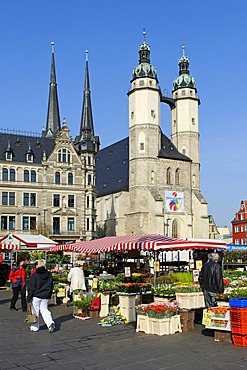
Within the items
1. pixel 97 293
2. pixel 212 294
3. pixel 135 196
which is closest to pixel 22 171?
pixel 135 196

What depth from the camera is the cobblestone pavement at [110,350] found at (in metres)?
8.34

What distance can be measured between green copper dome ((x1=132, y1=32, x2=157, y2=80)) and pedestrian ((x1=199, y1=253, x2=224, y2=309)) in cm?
5986

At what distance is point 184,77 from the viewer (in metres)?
76.7

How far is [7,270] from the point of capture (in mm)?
27984

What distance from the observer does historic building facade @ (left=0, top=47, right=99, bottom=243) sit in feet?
177

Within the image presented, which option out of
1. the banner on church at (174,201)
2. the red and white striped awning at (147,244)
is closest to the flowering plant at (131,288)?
the red and white striped awning at (147,244)

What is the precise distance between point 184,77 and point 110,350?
70.9 metres

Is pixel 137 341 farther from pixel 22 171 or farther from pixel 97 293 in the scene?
pixel 22 171

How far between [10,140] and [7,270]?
103 ft

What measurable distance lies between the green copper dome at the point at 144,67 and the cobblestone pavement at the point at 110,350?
59.7 m

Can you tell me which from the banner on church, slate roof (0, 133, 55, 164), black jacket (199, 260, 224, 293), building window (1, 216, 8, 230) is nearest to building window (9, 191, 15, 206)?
building window (1, 216, 8, 230)

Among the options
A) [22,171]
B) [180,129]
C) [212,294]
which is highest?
[180,129]

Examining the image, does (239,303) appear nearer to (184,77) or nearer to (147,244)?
(147,244)

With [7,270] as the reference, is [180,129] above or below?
above
